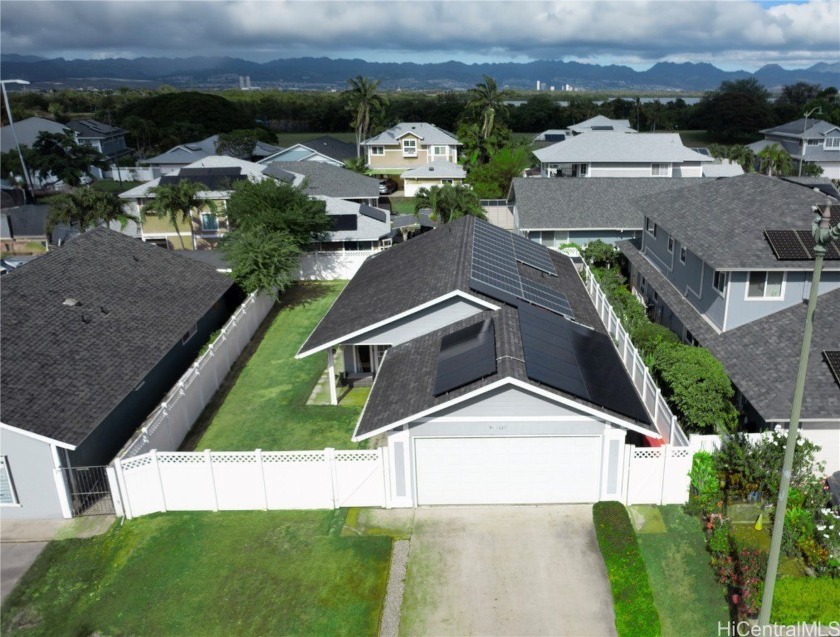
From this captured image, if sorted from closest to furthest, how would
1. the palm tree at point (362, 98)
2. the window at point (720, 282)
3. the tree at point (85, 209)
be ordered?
the window at point (720, 282) → the tree at point (85, 209) → the palm tree at point (362, 98)

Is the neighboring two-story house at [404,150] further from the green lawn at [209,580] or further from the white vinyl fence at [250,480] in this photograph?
the green lawn at [209,580]

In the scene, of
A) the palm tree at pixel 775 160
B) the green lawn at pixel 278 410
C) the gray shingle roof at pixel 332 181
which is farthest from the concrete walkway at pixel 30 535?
the palm tree at pixel 775 160

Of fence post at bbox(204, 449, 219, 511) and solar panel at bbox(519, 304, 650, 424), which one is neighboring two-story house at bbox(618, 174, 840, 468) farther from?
fence post at bbox(204, 449, 219, 511)

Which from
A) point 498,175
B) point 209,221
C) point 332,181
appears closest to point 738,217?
point 209,221

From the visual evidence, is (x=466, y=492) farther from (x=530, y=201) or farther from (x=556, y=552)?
(x=530, y=201)

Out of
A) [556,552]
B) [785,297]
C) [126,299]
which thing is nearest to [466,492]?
[556,552]

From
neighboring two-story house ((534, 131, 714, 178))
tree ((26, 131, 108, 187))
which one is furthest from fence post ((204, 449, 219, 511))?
tree ((26, 131, 108, 187))
